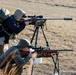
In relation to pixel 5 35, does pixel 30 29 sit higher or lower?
lower

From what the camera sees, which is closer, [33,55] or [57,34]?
[33,55]

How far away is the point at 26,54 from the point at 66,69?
8.24ft

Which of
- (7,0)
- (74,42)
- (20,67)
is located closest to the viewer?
(20,67)

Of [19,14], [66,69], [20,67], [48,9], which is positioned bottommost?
[48,9]

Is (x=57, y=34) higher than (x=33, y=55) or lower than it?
lower

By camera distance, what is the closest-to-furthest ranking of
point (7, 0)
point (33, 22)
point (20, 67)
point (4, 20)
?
point (20, 67)
point (4, 20)
point (33, 22)
point (7, 0)

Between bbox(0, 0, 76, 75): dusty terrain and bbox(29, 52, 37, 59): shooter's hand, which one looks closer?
bbox(29, 52, 37, 59): shooter's hand

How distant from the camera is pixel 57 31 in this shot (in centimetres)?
1411

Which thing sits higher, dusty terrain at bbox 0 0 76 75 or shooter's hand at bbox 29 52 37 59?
shooter's hand at bbox 29 52 37 59

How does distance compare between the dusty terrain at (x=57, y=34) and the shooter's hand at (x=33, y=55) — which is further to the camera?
the dusty terrain at (x=57, y=34)

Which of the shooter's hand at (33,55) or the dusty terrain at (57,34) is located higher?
the shooter's hand at (33,55)

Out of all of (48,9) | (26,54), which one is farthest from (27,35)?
(48,9)

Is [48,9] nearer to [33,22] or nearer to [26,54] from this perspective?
[33,22]

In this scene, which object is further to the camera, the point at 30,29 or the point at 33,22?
the point at 30,29
